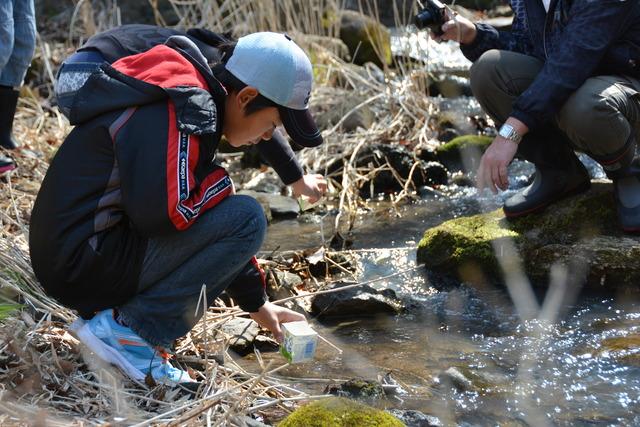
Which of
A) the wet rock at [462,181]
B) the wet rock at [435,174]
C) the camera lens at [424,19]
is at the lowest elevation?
the wet rock at [462,181]

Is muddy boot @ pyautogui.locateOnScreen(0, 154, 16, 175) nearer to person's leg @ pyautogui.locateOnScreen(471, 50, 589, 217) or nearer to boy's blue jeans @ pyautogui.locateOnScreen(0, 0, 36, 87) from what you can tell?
boy's blue jeans @ pyautogui.locateOnScreen(0, 0, 36, 87)

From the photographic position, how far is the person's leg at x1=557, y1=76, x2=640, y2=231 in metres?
3.14

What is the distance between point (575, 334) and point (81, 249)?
1.67 m

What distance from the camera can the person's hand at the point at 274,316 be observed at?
2.69 metres

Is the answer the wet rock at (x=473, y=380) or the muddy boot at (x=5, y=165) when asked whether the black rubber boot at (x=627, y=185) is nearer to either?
the wet rock at (x=473, y=380)

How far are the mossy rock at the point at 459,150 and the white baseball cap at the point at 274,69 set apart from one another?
2978 mm

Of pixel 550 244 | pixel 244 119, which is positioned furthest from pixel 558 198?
pixel 244 119

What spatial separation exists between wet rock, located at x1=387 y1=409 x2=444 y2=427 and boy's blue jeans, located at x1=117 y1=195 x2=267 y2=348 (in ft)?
2.08

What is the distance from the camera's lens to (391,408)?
2.48 metres

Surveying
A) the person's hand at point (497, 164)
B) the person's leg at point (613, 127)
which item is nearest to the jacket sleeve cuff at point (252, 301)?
the person's hand at point (497, 164)

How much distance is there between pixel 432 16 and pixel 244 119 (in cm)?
141

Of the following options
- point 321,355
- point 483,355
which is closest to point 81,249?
point 321,355

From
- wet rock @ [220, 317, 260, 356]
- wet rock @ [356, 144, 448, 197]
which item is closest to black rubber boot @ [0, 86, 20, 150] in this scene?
wet rock @ [356, 144, 448, 197]

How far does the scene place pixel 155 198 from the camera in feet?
7.33
